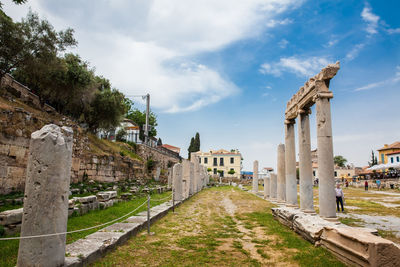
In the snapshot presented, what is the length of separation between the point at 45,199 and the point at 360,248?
17.3ft

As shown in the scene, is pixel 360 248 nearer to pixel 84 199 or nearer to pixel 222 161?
pixel 84 199

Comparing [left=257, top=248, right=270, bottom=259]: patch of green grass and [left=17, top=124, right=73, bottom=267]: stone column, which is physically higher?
[left=17, top=124, right=73, bottom=267]: stone column

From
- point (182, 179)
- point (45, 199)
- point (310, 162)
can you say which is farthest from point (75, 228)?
point (182, 179)

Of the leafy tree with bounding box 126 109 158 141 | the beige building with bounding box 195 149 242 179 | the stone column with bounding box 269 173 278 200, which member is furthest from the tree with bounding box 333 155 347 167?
the stone column with bounding box 269 173 278 200

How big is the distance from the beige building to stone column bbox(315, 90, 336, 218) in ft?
190

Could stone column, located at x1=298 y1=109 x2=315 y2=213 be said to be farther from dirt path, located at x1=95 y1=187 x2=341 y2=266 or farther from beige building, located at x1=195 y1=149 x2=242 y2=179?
beige building, located at x1=195 y1=149 x2=242 y2=179

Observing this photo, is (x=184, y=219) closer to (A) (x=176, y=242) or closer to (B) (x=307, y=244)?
(A) (x=176, y=242)

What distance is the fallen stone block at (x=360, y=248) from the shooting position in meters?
4.02

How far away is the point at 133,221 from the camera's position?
7484 mm

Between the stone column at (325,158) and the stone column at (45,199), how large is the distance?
26.3 ft

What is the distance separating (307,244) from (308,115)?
683 cm

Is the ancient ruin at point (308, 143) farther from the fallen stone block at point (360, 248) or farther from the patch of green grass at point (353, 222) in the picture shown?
the fallen stone block at point (360, 248)

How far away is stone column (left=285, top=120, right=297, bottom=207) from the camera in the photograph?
40.8 feet

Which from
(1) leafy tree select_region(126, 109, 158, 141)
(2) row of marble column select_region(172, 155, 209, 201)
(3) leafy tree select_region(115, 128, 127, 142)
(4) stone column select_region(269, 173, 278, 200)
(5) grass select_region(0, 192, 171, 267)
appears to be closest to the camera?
(5) grass select_region(0, 192, 171, 267)
